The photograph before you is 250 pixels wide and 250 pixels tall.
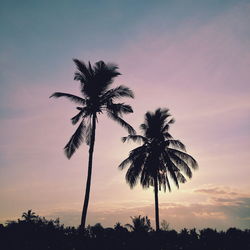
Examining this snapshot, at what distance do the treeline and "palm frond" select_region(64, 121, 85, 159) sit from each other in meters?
5.16

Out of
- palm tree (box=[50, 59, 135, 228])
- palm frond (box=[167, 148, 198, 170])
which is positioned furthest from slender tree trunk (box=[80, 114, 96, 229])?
palm frond (box=[167, 148, 198, 170])

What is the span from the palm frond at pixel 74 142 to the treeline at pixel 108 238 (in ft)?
16.9

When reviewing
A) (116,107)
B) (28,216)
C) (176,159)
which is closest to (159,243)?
(176,159)

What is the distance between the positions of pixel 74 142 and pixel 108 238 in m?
8.13

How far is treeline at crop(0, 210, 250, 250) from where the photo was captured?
A: 1667cm

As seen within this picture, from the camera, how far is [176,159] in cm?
2466

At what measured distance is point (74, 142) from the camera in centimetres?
1836

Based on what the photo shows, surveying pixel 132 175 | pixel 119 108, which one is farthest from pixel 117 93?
pixel 132 175

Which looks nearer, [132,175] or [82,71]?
[82,71]

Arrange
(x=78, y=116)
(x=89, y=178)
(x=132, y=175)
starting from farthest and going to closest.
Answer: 1. (x=132, y=175)
2. (x=78, y=116)
3. (x=89, y=178)

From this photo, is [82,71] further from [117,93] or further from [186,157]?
[186,157]

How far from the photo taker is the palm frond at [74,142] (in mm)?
18125

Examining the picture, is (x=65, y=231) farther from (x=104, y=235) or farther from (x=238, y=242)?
→ (x=238, y=242)

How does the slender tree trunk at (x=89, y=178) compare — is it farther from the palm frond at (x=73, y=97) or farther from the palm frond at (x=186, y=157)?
the palm frond at (x=186, y=157)
